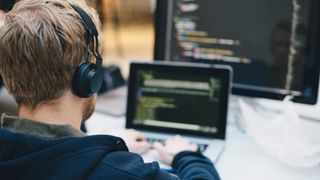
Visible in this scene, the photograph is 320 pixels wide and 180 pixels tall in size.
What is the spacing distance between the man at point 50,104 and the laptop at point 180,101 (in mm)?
526

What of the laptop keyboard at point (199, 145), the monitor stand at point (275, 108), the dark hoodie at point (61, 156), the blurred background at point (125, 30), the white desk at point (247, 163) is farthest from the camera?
the blurred background at point (125, 30)

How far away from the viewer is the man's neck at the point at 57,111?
2.79 ft

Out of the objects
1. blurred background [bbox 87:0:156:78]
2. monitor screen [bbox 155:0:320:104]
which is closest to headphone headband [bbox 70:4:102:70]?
monitor screen [bbox 155:0:320:104]

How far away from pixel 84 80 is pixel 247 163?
59 cm

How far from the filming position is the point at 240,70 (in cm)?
147

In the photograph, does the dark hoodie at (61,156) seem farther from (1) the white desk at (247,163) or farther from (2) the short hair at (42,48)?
(1) the white desk at (247,163)

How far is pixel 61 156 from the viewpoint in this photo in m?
0.78

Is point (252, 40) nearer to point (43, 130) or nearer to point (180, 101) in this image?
point (180, 101)

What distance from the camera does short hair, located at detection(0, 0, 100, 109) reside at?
802mm

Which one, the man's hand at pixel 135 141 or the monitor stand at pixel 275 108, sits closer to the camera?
the man's hand at pixel 135 141

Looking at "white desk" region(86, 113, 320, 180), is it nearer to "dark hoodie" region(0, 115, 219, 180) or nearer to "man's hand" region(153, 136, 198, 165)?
"man's hand" region(153, 136, 198, 165)

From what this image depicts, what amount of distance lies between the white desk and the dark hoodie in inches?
15.5

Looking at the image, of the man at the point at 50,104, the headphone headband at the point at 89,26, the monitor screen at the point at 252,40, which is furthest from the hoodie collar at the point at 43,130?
the monitor screen at the point at 252,40

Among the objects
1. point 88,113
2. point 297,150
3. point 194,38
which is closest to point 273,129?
point 297,150
